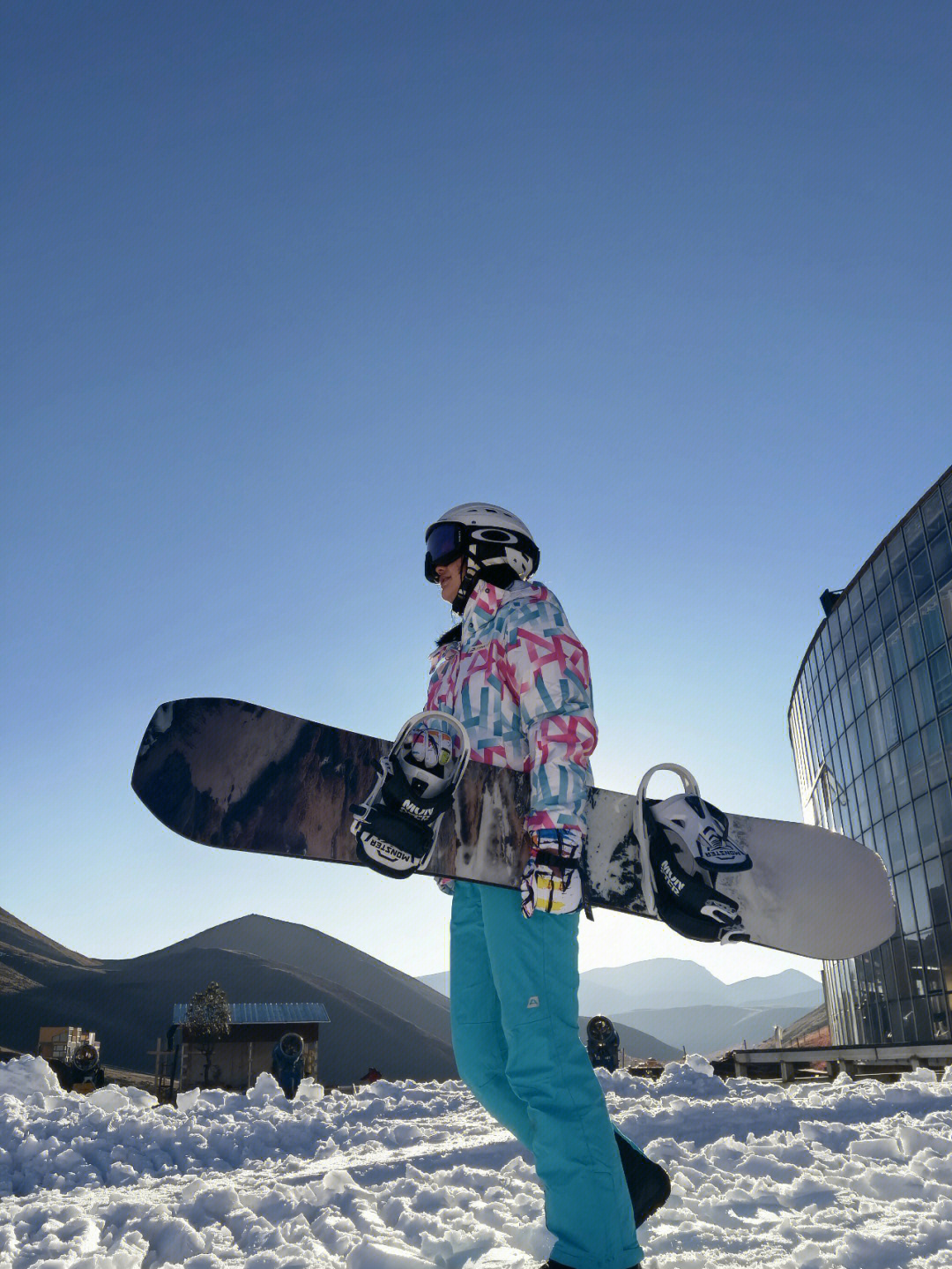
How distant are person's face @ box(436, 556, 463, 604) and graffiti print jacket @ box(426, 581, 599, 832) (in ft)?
0.53

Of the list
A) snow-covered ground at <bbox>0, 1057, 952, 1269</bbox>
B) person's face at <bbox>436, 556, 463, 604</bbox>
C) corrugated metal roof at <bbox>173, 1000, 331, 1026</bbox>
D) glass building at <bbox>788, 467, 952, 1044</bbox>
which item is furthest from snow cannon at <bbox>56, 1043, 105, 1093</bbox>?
corrugated metal roof at <bbox>173, 1000, 331, 1026</bbox>

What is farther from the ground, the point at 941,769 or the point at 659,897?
the point at 941,769

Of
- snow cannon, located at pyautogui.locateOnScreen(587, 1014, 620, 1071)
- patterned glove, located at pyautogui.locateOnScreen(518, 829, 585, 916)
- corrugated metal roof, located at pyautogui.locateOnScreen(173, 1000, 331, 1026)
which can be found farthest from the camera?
corrugated metal roof, located at pyautogui.locateOnScreen(173, 1000, 331, 1026)

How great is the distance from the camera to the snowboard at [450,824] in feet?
7.69

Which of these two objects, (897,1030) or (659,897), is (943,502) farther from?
(659,897)

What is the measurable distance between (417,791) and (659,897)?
0.80m

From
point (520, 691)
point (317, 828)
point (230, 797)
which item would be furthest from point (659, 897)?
point (230, 797)

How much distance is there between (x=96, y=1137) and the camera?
4254mm

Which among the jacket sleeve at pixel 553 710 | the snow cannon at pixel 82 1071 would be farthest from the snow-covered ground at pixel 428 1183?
the snow cannon at pixel 82 1071

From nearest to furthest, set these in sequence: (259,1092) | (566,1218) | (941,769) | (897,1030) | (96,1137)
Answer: (566,1218) → (96,1137) → (259,1092) → (941,769) → (897,1030)

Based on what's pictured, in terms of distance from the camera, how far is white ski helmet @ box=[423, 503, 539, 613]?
277cm

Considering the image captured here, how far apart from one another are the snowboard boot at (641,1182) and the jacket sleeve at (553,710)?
891mm

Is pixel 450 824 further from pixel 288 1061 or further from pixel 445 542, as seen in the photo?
pixel 288 1061

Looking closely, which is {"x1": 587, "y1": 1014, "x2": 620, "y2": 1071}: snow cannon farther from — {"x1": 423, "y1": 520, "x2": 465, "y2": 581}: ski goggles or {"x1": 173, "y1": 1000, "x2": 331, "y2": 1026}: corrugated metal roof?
{"x1": 173, "y1": 1000, "x2": 331, "y2": 1026}: corrugated metal roof
